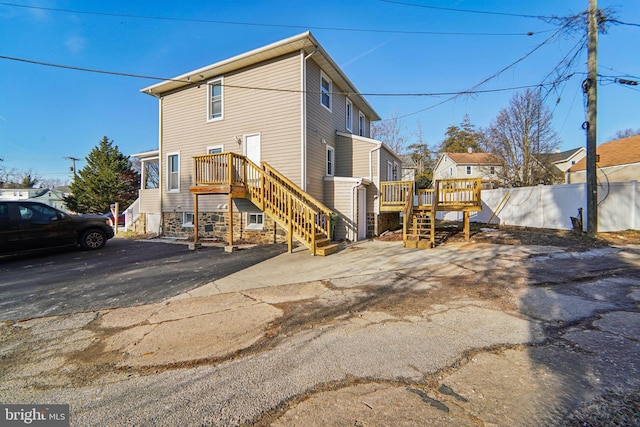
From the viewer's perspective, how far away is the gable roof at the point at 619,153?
18.2 m

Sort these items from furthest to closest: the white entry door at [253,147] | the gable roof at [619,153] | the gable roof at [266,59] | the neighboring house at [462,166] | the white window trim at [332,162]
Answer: the neighboring house at [462,166]
the gable roof at [619,153]
the white window trim at [332,162]
the white entry door at [253,147]
the gable roof at [266,59]

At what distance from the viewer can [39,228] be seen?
770 centimetres

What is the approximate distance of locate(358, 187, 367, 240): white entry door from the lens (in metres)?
10.9

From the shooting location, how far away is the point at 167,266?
274 inches

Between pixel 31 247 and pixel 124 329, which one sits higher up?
pixel 31 247

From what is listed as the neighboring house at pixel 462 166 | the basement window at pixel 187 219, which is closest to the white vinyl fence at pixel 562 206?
the neighboring house at pixel 462 166

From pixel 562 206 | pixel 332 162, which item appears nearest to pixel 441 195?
pixel 332 162

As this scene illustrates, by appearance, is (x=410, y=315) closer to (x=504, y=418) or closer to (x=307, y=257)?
(x=504, y=418)

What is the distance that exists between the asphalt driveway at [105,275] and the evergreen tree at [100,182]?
1823 cm

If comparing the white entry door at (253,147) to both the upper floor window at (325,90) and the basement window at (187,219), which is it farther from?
the basement window at (187,219)

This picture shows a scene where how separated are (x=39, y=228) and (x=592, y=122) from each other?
17476mm

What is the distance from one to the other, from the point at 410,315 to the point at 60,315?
16.8ft

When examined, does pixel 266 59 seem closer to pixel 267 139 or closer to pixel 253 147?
pixel 267 139

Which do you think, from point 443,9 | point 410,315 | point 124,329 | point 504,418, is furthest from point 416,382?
point 443,9
